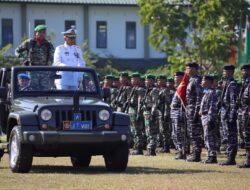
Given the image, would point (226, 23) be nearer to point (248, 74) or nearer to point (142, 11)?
point (142, 11)

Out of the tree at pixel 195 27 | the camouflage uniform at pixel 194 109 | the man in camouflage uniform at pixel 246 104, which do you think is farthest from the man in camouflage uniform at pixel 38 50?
the tree at pixel 195 27

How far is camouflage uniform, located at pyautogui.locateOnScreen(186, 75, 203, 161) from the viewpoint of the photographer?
20.4 metres

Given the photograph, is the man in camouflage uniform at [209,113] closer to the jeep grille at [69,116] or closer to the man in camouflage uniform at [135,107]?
the jeep grille at [69,116]

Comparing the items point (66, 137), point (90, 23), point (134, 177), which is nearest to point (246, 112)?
point (134, 177)

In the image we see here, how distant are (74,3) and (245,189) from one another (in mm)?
51589

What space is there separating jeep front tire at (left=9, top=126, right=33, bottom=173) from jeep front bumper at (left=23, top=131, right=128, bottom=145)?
174mm

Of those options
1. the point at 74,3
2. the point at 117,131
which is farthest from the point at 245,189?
the point at 74,3

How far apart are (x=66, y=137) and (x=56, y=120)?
1.32ft

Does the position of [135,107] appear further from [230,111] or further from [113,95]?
[230,111]

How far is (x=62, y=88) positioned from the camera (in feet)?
59.9

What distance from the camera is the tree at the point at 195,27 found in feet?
147

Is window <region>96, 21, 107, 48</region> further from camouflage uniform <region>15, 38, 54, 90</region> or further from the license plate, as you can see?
the license plate

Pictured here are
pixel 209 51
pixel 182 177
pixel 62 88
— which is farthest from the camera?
pixel 209 51

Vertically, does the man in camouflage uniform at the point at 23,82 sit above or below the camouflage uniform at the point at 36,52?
below
